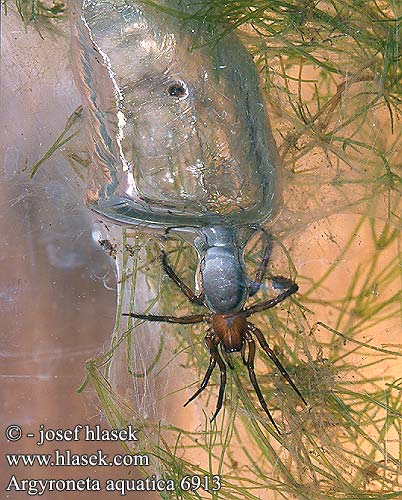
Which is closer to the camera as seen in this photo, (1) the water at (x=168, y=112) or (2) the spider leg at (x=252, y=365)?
(1) the water at (x=168, y=112)

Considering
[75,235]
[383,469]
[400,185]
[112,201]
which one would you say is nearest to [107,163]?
[112,201]

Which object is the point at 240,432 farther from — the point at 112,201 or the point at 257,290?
the point at 112,201

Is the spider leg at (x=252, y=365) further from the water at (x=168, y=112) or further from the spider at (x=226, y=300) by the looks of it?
the water at (x=168, y=112)

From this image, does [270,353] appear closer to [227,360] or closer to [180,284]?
[227,360]

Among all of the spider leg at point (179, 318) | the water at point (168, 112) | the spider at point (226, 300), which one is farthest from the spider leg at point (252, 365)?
the water at point (168, 112)

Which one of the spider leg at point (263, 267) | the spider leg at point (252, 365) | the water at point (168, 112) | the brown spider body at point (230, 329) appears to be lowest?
the spider leg at point (252, 365)

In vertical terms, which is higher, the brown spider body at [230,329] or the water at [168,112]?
the water at [168,112]

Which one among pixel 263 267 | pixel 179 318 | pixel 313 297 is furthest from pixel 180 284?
pixel 313 297
